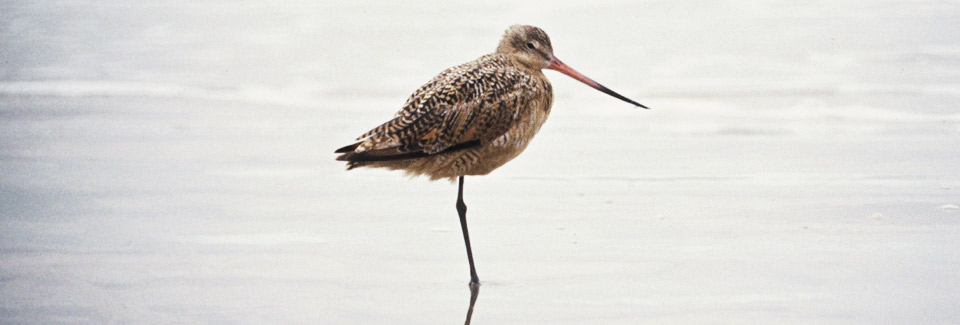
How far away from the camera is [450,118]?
15.0 feet

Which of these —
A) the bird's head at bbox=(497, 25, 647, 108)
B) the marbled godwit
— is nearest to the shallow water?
the marbled godwit

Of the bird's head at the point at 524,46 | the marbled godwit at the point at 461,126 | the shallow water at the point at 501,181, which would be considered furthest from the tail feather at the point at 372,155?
the bird's head at the point at 524,46

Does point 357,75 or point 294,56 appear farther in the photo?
point 294,56

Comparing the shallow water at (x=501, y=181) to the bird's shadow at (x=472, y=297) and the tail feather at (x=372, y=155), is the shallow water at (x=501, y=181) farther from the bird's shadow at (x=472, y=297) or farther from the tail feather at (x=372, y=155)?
the tail feather at (x=372, y=155)

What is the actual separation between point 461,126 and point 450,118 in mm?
48

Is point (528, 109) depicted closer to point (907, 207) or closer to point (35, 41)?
point (907, 207)

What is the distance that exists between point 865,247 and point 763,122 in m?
3.29

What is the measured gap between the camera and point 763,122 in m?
8.28

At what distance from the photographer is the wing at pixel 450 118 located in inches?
178

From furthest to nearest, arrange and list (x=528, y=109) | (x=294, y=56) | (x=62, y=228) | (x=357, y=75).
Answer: (x=294, y=56) → (x=357, y=75) → (x=62, y=228) → (x=528, y=109)

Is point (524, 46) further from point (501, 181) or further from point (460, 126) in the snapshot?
point (501, 181)

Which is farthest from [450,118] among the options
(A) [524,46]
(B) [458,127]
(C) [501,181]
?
(C) [501,181]

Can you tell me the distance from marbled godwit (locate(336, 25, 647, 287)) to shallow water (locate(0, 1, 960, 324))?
0.43m

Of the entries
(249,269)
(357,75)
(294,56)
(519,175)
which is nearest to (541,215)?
(519,175)
